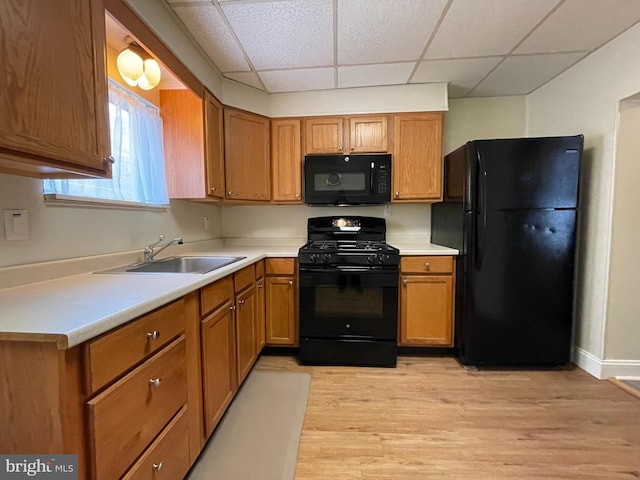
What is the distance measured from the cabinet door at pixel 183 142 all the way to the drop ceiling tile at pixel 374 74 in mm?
1168

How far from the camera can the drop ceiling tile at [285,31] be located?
164 centimetres

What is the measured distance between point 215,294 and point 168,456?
68 centimetres

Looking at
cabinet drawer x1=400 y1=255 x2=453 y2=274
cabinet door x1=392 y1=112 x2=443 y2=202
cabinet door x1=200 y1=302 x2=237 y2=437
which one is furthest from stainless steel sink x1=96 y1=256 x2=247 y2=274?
cabinet door x1=392 y1=112 x2=443 y2=202

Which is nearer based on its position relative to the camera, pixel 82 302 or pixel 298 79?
pixel 82 302

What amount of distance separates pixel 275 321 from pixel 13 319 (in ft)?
6.04

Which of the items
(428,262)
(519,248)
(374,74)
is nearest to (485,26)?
(374,74)

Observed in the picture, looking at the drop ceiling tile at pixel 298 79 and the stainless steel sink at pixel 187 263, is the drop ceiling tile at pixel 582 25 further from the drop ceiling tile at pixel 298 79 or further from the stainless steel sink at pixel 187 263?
the stainless steel sink at pixel 187 263

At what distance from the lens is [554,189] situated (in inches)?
84.0

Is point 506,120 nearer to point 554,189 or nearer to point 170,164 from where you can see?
point 554,189

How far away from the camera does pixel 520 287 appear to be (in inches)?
86.8

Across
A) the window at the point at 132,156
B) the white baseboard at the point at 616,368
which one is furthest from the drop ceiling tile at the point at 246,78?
the white baseboard at the point at 616,368

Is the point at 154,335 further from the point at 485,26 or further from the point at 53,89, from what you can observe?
the point at 485,26

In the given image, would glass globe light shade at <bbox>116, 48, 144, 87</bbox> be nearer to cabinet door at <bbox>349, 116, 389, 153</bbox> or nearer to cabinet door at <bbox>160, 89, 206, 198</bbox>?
cabinet door at <bbox>160, 89, 206, 198</bbox>

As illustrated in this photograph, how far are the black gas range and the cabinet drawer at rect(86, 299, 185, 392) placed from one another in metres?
1.29
